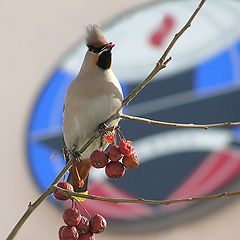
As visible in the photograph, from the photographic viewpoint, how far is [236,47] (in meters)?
5.00

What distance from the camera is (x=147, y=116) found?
5051 millimetres

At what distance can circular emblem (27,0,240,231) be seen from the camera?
491 centimetres

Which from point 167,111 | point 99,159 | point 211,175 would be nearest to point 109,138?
point 99,159

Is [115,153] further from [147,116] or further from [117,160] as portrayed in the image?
[147,116]

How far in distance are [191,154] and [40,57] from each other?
5.18 ft

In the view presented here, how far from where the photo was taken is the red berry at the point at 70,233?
1504mm

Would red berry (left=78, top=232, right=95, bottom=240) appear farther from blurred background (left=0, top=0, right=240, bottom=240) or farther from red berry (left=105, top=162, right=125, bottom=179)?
blurred background (left=0, top=0, right=240, bottom=240)

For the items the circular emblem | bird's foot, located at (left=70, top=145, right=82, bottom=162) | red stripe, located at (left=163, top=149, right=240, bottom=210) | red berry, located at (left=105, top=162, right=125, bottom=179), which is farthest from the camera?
the circular emblem

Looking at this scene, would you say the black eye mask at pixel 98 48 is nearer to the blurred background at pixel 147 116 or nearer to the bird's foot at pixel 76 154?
the bird's foot at pixel 76 154

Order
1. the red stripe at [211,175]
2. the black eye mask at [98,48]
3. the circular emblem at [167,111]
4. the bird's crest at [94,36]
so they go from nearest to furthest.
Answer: the bird's crest at [94,36]
the black eye mask at [98,48]
the red stripe at [211,175]
the circular emblem at [167,111]

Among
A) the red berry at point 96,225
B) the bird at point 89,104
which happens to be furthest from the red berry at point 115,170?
the bird at point 89,104

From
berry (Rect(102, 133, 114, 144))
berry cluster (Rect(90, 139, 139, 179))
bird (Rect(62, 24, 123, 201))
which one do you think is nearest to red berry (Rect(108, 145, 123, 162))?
berry cluster (Rect(90, 139, 139, 179))

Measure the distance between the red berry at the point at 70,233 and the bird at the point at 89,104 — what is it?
60cm

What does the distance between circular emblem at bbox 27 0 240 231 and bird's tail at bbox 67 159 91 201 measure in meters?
2.64
